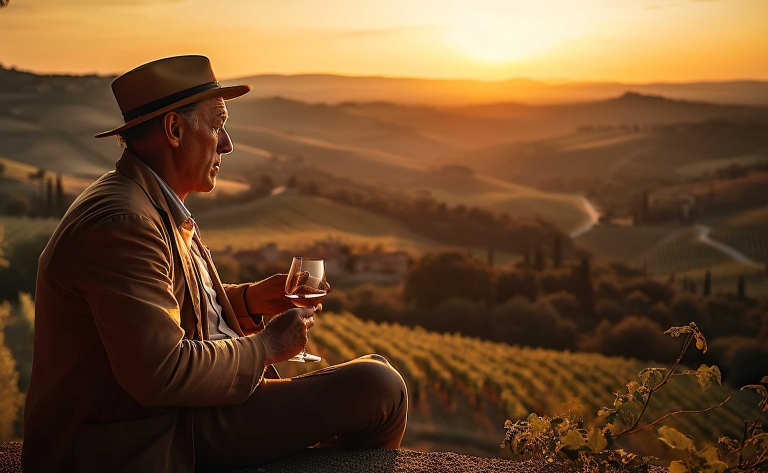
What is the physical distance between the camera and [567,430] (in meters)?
2.94

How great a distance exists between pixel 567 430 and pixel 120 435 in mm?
1485

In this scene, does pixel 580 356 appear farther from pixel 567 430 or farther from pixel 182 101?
pixel 182 101

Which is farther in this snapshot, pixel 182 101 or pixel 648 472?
pixel 648 472

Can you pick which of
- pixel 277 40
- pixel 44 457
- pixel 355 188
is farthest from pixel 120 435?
pixel 355 188

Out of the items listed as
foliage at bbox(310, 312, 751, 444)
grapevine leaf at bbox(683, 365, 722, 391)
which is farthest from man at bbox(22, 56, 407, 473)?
foliage at bbox(310, 312, 751, 444)

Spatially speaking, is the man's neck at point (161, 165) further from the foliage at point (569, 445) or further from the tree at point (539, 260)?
the tree at point (539, 260)

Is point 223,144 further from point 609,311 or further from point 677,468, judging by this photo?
point 609,311

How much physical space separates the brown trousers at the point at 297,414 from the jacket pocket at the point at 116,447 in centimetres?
18

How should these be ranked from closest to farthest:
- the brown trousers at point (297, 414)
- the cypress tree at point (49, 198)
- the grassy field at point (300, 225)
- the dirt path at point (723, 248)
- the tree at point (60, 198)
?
the brown trousers at point (297, 414) → the cypress tree at point (49, 198) → the tree at point (60, 198) → the grassy field at point (300, 225) → the dirt path at point (723, 248)

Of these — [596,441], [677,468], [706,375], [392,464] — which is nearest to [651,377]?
[706,375]

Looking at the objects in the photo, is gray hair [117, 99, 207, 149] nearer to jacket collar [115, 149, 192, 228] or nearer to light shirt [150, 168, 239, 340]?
jacket collar [115, 149, 192, 228]

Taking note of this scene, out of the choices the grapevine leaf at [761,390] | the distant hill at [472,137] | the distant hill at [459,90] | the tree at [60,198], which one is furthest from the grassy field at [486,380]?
the grapevine leaf at [761,390]

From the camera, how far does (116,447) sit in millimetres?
2227

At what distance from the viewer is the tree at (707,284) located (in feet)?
38.7
